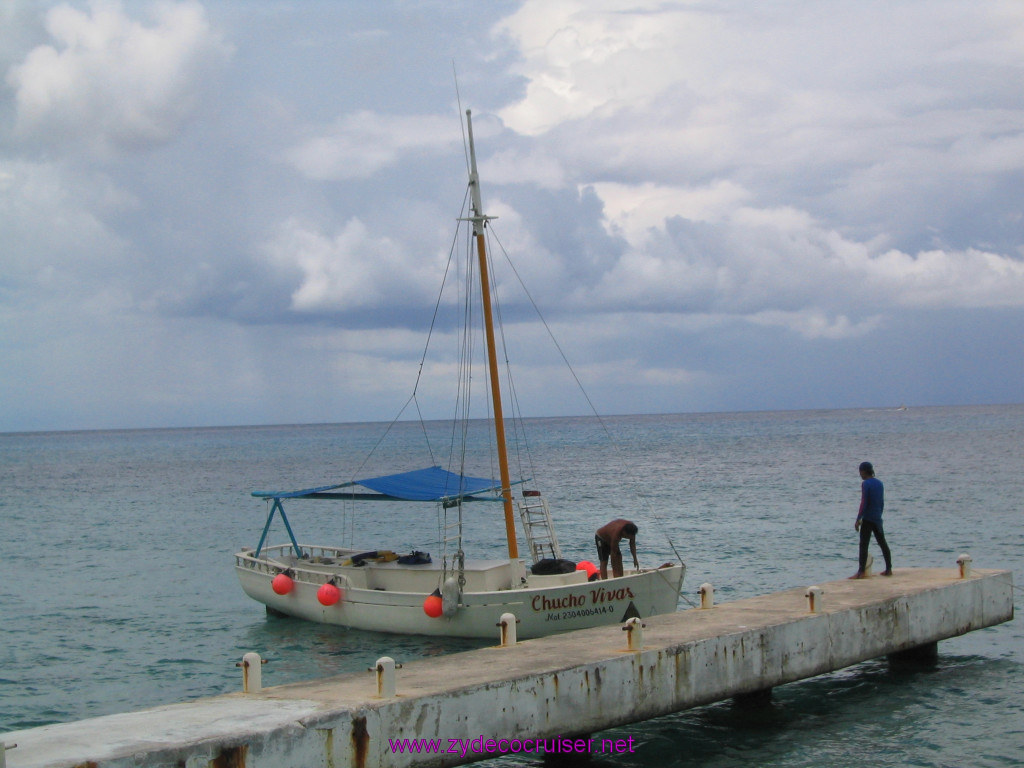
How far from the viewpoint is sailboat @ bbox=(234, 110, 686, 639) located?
18.8 m

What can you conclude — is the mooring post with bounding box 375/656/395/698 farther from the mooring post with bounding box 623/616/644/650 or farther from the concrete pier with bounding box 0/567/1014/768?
the mooring post with bounding box 623/616/644/650

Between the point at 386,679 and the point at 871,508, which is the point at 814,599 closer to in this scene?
the point at 871,508

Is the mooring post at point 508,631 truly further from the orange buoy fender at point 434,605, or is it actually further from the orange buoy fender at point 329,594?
the orange buoy fender at point 329,594

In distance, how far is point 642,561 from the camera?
102 feet

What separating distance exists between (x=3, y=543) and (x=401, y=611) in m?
29.0

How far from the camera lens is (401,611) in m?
20.7

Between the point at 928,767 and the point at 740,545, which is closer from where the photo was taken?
the point at 928,767

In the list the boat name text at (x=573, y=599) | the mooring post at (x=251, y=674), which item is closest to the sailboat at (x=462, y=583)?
the boat name text at (x=573, y=599)

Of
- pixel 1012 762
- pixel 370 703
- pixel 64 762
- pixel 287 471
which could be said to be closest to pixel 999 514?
pixel 1012 762

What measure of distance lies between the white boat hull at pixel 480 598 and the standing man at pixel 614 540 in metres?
0.32

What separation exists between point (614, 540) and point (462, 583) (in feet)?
10.7

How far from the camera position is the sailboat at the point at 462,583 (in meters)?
18.8

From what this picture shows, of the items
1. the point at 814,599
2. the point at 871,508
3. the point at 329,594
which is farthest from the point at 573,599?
the point at 329,594

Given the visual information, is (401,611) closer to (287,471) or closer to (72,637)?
(72,637)
